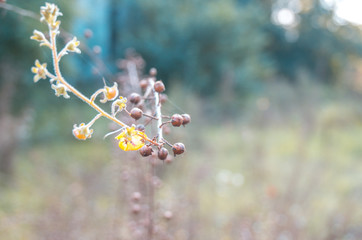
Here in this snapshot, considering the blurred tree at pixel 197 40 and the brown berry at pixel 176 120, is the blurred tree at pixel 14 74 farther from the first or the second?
the brown berry at pixel 176 120

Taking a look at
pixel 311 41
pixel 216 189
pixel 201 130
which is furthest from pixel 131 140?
pixel 311 41

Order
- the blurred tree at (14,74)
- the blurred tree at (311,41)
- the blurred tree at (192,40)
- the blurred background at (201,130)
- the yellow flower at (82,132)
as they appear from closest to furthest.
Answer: the yellow flower at (82,132) < the blurred background at (201,130) < the blurred tree at (14,74) < the blurred tree at (192,40) < the blurred tree at (311,41)

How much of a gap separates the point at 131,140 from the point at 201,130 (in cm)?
668

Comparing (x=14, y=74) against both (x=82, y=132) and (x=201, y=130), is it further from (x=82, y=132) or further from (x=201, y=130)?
(x=82, y=132)

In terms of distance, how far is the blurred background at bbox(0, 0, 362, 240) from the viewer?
276 cm

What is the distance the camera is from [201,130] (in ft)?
23.7

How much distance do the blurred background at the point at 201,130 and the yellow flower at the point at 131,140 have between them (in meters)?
0.41

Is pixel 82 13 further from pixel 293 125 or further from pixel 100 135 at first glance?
pixel 293 125

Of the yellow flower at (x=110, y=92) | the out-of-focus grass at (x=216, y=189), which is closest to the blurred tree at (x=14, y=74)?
the out-of-focus grass at (x=216, y=189)

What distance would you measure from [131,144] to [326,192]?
521cm

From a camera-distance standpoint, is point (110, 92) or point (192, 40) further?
point (192, 40)

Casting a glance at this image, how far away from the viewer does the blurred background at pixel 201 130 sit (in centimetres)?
276

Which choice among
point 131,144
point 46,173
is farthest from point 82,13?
point 131,144

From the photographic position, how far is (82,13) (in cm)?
803
